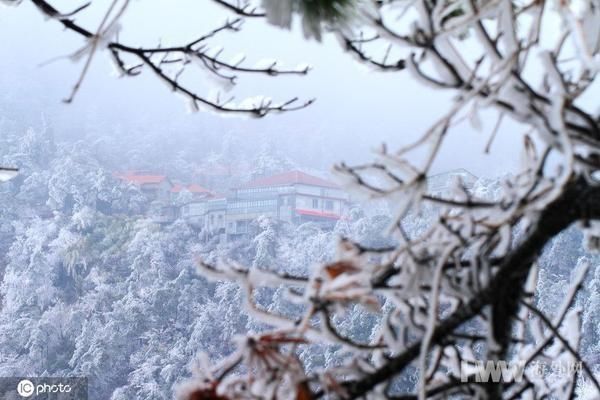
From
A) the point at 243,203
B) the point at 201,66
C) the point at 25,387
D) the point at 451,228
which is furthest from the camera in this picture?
the point at 243,203

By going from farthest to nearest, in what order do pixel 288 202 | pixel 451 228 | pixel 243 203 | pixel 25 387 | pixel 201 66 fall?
pixel 243 203 → pixel 288 202 → pixel 25 387 → pixel 201 66 → pixel 451 228

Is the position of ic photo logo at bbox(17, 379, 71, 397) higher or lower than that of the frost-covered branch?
lower

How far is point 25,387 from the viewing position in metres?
11.0

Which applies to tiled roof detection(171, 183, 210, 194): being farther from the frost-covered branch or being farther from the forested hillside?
the frost-covered branch

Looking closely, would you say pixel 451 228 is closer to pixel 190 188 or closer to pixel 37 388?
pixel 37 388

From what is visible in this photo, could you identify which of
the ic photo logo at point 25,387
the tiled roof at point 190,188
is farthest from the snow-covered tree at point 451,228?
the tiled roof at point 190,188

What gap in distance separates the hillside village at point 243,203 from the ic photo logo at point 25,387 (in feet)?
16.6

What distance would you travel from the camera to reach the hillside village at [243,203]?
15680 millimetres

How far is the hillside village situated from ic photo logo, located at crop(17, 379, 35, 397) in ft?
16.6

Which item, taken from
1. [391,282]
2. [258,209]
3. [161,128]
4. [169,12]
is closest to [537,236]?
[391,282]

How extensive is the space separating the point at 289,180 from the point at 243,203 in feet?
4.09

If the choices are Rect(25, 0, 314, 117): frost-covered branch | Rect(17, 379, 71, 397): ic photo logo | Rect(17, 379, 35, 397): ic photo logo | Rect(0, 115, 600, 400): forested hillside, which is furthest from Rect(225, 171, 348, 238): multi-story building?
Rect(25, 0, 314, 117): frost-covered branch

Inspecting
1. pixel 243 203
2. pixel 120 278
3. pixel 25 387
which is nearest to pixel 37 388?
pixel 25 387

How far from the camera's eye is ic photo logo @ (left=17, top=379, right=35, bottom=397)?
1092cm
